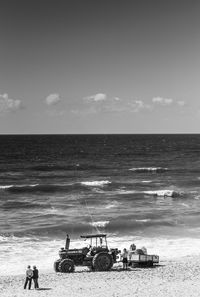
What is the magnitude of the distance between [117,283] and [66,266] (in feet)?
11.6

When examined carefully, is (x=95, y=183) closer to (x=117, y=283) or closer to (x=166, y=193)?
(x=166, y=193)

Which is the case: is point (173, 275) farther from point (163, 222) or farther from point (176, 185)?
point (176, 185)

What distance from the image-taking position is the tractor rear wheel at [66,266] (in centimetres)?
2478

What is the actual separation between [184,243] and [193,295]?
12245 millimetres

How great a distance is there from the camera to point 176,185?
204 feet

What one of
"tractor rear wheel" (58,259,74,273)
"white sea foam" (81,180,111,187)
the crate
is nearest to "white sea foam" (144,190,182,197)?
"white sea foam" (81,180,111,187)

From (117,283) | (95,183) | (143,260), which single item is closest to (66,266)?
(117,283)

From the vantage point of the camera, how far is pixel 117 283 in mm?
22484

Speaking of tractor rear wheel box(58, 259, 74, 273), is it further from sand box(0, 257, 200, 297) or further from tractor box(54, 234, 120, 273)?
sand box(0, 257, 200, 297)

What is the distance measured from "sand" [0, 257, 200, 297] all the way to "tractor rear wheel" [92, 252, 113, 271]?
0.39 m

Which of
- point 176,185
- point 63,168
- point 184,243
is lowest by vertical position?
point 184,243

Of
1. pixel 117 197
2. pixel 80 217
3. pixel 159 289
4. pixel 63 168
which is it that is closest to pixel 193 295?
pixel 159 289

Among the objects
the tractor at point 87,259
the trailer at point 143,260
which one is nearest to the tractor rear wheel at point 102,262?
the tractor at point 87,259

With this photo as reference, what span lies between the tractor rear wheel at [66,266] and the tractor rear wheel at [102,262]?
1180 mm
